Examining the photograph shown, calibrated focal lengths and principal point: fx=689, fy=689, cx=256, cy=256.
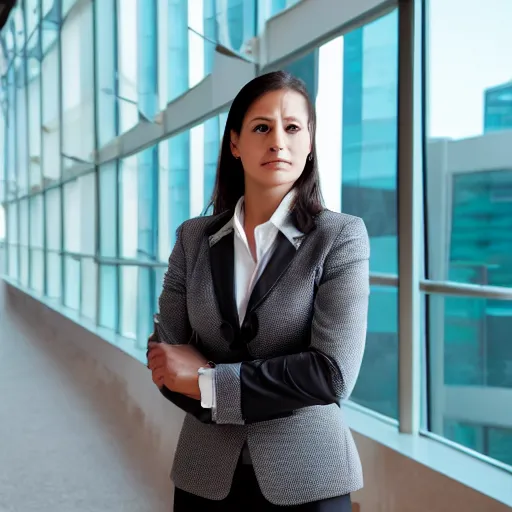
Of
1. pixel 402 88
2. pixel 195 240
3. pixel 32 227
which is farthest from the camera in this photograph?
pixel 32 227

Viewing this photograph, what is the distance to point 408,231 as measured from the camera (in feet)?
9.90

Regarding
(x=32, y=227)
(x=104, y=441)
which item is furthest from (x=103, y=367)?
(x=32, y=227)

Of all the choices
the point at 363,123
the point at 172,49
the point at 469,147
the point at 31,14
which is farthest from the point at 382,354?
the point at 31,14

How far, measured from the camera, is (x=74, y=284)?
42.4 ft

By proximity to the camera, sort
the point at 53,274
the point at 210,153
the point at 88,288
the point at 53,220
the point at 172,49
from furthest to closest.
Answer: the point at 53,220
the point at 53,274
the point at 88,288
the point at 172,49
the point at 210,153

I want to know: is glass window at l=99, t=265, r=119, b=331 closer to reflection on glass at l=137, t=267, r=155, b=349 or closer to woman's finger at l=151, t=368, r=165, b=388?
reflection on glass at l=137, t=267, r=155, b=349

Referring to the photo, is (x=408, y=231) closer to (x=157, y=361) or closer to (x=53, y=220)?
(x=157, y=361)

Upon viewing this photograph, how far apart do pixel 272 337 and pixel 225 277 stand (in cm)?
17

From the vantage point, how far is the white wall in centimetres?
251

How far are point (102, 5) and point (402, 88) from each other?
7.60 m

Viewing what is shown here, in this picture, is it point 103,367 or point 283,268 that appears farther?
point 103,367

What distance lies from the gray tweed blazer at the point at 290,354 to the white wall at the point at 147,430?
3.60ft

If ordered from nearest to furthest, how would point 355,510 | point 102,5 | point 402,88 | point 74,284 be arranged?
point 355,510, point 402,88, point 102,5, point 74,284

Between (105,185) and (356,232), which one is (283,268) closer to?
(356,232)
